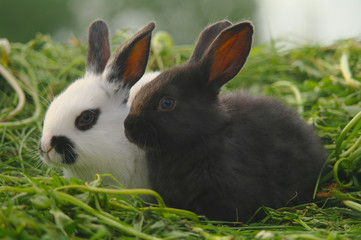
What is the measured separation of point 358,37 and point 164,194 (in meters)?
3.02

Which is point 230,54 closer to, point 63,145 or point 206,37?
point 206,37

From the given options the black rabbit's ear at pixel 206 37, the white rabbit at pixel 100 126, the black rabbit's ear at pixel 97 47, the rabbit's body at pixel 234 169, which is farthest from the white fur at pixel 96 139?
the black rabbit's ear at pixel 206 37

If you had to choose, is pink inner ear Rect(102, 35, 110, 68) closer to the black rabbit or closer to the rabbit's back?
the black rabbit

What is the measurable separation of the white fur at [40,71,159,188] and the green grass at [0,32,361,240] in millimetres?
149

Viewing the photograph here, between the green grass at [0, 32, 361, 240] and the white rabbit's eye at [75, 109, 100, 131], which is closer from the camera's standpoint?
the green grass at [0, 32, 361, 240]

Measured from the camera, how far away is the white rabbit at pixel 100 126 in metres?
2.59

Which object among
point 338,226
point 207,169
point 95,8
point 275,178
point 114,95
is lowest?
point 338,226

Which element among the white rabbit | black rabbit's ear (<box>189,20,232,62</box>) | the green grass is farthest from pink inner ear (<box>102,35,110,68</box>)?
black rabbit's ear (<box>189,20,232,62</box>)

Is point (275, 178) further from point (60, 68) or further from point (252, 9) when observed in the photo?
point (252, 9)

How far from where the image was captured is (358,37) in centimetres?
457

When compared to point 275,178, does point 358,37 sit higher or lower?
higher

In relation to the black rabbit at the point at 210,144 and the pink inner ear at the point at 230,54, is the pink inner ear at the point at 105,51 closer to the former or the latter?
the black rabbit at the point at 210,144

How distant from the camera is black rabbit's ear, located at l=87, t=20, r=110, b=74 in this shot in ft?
10.3

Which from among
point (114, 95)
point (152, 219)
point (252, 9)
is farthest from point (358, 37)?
point (252, 9)
